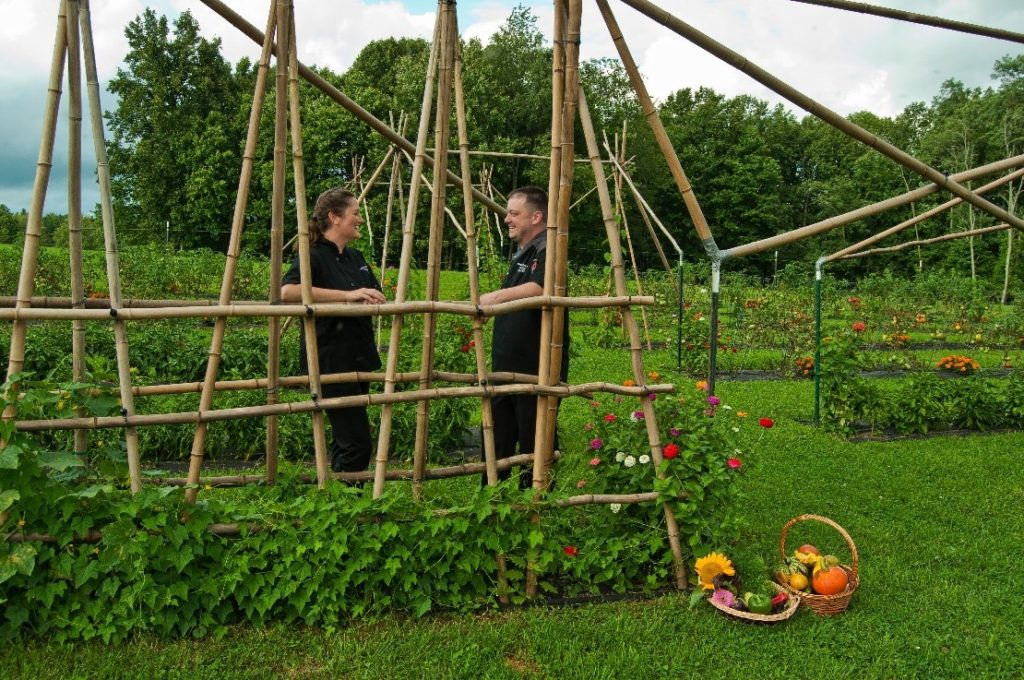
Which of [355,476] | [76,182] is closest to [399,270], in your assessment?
[355,476]

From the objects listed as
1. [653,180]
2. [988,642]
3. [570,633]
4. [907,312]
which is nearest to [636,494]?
[570,633]

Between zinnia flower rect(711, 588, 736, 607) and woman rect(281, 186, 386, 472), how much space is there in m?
1.76

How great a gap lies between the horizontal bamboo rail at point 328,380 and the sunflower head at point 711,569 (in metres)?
1.09

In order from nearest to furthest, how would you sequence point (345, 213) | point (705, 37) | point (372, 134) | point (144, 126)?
point (705, 37) → point (345, 213) → point (372, 134) → point (144, 126)

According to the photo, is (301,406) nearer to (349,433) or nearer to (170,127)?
(349,433)

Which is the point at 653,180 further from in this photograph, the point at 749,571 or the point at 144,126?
the point at 749,571

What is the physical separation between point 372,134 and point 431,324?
2464 centimetres

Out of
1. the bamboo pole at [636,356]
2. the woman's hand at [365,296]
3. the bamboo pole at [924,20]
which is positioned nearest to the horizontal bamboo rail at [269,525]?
the bamboo pole at [636,356]

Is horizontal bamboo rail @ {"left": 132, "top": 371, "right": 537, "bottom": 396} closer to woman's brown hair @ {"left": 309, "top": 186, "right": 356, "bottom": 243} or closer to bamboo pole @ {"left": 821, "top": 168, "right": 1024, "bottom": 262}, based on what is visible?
woman's brown hair @ {"left": 309, "top": 186, "right": 356, "bottom": 243}

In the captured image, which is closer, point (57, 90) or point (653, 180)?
point (57, 90)

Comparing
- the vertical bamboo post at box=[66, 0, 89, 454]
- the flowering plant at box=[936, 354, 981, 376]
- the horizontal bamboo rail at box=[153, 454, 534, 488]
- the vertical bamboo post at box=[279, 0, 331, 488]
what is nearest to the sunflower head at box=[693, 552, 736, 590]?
the horizontal bamboo rail at box=[153, 454, 534, 488]

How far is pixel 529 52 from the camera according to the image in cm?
3269

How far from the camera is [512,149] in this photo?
1127 inches

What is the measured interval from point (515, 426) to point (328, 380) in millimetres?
1011
